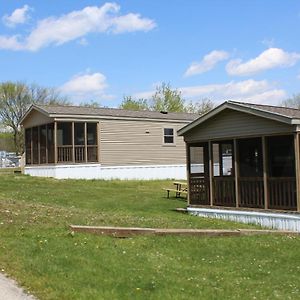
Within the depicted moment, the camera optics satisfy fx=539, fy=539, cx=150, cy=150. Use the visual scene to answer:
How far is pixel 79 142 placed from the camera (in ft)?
98.6

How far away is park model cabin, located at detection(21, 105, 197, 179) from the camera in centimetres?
2952

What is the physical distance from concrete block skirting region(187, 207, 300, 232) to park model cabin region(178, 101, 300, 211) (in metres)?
0.22

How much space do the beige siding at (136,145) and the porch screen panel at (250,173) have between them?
14823mm

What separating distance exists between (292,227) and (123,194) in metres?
8.57

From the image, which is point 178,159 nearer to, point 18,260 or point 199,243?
point 199,243

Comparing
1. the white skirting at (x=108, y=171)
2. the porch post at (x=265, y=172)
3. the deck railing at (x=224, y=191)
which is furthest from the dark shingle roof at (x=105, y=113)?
the porch post at (x=265, y=172)

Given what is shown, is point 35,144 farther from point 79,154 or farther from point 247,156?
point 247,156

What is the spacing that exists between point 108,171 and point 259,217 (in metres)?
16.1

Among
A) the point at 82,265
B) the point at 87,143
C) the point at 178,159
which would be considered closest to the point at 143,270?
the point at 82,265

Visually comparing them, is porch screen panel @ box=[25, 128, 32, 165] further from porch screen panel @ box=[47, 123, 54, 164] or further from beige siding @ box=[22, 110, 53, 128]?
porch screen panel @ box=[47, 123, 54, 164]

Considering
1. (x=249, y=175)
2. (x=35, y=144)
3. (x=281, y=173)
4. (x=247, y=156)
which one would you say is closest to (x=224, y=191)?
Result: (x=249, y=175)

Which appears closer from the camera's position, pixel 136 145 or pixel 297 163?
pixel 297 163

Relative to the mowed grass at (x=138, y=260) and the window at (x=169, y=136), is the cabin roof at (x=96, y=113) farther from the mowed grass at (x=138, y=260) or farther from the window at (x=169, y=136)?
the mowed grass at (x=138, y=260)

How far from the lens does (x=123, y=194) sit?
21656 millimetres
